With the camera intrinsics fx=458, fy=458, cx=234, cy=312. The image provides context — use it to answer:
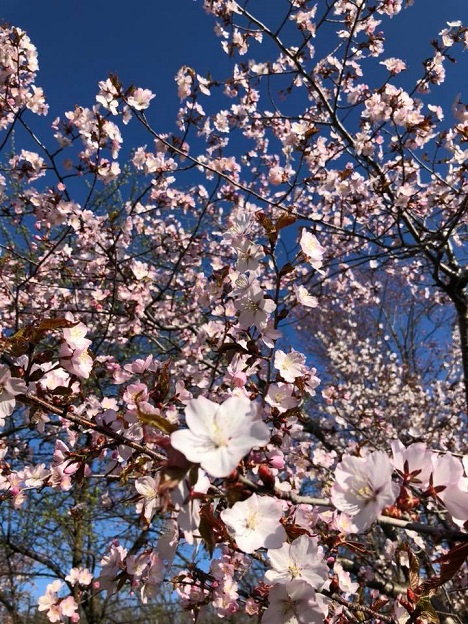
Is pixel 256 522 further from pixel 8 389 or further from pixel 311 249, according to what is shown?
pixel 311 249

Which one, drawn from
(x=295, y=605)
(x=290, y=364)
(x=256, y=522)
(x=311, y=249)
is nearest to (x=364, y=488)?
(x=256, y=522)

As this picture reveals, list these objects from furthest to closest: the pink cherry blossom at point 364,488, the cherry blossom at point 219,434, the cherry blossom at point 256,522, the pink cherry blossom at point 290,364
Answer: the pink cherry blossom at point 290,364, the cherry blossom at point 256,522, the pink cherry blossom at point 364,488, the cherry blossom at point 219,434

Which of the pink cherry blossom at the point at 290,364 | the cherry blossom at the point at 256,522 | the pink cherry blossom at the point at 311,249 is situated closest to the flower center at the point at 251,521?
the cherry blossom at the point at 256,522

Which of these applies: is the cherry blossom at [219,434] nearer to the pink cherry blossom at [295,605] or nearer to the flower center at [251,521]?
the flower center at [251,521]

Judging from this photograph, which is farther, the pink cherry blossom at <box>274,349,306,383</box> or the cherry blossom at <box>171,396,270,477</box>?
the pink cherry blossom at <box>274,349,306,383</box>

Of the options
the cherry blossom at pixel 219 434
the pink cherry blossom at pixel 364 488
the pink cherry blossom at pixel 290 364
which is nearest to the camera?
the cherry blossom at pixel 219 434

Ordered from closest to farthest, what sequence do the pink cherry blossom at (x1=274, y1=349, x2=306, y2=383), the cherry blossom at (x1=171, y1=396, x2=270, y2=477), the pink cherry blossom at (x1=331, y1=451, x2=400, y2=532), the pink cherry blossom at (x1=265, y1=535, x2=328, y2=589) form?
Result: the cherry blossom at (x1=171, y1=396, x2=270, y2=477) → the pink cherry blossom at (x1=331, y1=451, x2=400, y2=532) → the pink cherry blossom at (x1=265, y1=535, x2=328, y2=589) → the pink cherry blossom at (x1=274, y1=349, x2=306, y2=383)

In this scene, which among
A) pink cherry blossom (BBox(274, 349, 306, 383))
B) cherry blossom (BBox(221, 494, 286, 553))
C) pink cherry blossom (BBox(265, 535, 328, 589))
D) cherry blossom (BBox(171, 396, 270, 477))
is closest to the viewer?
cherry blossom (BBox(171, 396, 270, 477))

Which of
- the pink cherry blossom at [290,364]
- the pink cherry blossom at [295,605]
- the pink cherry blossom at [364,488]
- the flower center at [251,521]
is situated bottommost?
the pink cherry blossom at [295,605]

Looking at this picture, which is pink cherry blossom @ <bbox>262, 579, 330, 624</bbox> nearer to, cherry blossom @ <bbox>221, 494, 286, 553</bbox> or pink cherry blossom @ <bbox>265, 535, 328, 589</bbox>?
pink cherry blossom @ <bbox>265, 535, 328, 589</bbox>

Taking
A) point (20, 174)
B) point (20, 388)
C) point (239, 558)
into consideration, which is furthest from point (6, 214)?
point (239, 558)

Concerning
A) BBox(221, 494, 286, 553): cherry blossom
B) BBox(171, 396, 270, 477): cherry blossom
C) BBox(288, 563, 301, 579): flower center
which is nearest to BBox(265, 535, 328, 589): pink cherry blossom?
BBox(288, 563, 301, 579): flower center

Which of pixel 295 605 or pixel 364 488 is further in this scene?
pixel 295 605

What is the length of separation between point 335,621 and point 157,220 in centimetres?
617
